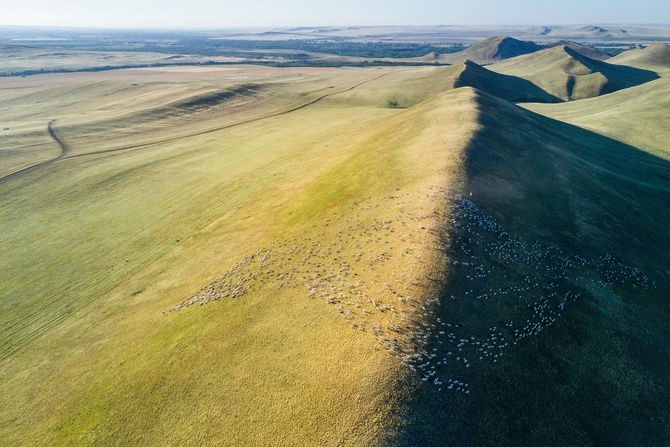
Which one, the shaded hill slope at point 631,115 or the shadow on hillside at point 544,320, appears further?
the shaded hill slope at point 631,115

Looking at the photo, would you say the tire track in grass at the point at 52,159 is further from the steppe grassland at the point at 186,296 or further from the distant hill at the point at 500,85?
the distant hill at the point at 500,85

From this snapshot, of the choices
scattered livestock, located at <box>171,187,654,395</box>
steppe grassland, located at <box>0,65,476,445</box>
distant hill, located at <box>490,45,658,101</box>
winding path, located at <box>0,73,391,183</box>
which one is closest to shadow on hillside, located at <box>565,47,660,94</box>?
distant hill, located at <box>490,45,658,101</box>

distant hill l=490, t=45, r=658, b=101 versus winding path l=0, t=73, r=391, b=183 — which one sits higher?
distant hill l=490, t=45, r=658, b=101

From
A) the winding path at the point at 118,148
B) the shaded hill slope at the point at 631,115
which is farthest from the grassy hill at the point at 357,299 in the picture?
the shaded hill slope at the point at 631,115

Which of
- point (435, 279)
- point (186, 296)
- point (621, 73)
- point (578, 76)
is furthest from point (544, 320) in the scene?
point (621, 73)

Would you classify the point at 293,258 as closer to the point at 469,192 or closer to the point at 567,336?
the point at 469,192

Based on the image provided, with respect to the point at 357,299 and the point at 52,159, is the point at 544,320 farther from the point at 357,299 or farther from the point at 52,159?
the point at 52,159

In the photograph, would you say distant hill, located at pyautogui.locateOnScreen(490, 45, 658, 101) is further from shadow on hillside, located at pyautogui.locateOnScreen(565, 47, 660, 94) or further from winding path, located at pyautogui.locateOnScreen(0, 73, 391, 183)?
winding path, located at pyautogui.locateOnScreen(0, 73, 391, 183)
